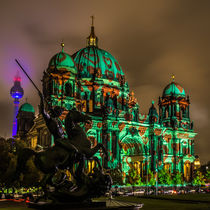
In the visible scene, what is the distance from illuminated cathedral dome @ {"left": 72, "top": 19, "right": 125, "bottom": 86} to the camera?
241 ft

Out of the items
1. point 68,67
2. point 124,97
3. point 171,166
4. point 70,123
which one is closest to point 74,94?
point 68,67

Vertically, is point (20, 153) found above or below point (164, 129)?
below

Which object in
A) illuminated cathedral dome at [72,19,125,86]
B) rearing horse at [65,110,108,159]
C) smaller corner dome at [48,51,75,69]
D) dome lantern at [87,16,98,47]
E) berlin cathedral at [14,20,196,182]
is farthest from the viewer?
dome lantern at [87,16,98,47]

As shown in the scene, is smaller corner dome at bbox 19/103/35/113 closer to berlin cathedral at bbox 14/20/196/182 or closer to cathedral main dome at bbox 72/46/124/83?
berlin cathedral at bbox 14/20/196/182

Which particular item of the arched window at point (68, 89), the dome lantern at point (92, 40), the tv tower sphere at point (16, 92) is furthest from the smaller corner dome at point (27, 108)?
the tv tower sphere at point (16, 92)

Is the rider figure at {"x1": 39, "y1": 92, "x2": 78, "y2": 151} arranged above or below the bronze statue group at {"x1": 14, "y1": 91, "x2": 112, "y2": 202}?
above

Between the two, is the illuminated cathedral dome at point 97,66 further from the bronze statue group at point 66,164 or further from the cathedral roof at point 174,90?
the bronze statue group at point 66,164

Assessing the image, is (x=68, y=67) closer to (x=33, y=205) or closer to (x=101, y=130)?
(x=101, y=130)

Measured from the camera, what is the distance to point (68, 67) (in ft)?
205

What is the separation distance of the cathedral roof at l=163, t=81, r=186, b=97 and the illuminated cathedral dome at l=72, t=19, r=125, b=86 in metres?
10.8

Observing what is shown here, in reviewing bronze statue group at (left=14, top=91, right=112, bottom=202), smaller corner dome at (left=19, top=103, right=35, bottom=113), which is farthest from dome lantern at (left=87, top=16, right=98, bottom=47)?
bronze statue group at (left=14, top=91, right=112, bottom=202)

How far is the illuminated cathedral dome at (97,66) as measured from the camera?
73.4 m

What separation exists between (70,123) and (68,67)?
46112 millimetres

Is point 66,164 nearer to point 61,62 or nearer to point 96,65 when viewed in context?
point 61,62
